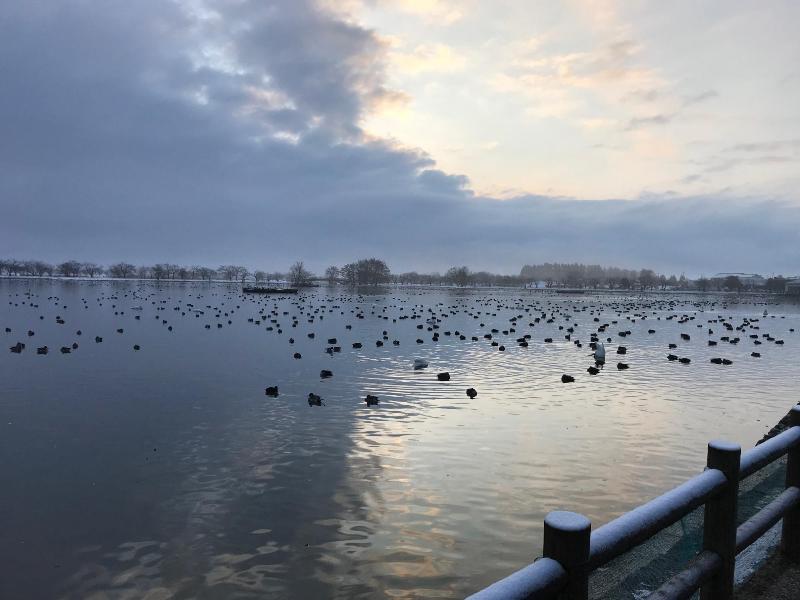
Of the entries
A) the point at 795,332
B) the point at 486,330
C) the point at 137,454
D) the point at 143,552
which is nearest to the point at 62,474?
the point at 137,454

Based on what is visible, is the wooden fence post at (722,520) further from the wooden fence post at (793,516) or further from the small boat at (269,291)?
the small boat at (269,291)

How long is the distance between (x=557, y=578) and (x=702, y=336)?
53545 millimetres

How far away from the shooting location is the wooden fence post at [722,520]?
4551 mm

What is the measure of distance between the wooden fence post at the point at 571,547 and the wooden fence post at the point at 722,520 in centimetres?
226

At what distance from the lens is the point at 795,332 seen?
55594 millimetres

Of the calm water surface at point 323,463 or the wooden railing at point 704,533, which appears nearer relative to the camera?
the wooden railing at point 704,533

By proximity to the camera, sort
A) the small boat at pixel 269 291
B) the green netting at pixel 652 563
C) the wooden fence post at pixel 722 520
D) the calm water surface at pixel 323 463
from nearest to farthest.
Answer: the green netting at pixel 652 563, the wooden fence post at pixel 722 520, the calm water surface at pixel 323 463, the small boat at pixel 269 291

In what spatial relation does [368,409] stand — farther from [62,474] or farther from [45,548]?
[45,548]

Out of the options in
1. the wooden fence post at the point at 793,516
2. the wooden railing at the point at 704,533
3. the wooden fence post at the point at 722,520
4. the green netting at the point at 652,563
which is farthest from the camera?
the wooden fence post at the point at 793,516

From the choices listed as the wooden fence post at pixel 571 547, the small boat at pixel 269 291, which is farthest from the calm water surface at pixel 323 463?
the small boat at pixel 269 291

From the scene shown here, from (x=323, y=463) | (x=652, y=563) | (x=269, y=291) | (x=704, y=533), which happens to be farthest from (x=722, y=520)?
(x=269, y=291)

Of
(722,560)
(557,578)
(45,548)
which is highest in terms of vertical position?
(557,578)


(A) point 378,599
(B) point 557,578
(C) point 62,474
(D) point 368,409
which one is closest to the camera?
(B) point 557,578

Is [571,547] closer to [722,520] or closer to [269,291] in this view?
[722,520]
